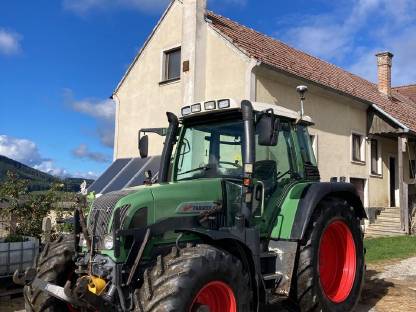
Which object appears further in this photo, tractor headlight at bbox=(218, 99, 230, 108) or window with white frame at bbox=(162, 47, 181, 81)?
window with white frame at bbox=(162, 47, 181, 81)

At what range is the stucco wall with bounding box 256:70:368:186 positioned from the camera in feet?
45.5

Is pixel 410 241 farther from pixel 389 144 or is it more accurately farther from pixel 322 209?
pixel 322 209

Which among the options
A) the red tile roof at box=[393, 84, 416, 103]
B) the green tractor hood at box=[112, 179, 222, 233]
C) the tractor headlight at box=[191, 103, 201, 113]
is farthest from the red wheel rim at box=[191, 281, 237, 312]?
the red tile roof at box=[393, 84, 416, 103]

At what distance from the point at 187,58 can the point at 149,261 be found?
10.8 metres

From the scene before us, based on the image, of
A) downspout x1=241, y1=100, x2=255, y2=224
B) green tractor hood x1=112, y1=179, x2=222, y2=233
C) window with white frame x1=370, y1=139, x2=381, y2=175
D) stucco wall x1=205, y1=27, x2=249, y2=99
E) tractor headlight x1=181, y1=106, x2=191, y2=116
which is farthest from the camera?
window with white frame x1=370, y1=139, x2=381, y2=175

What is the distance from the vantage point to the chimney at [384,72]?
2175 centimetres

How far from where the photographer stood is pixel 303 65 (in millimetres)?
15914

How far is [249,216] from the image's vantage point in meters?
4.85

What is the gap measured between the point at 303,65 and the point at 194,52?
12.6 ft

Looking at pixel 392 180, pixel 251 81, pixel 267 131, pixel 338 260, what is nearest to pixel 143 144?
pixel 267 131

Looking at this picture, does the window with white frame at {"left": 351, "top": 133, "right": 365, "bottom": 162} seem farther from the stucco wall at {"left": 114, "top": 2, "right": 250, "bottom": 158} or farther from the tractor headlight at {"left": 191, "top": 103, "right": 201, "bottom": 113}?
the tractor headlight at {"left": 191, "top": 103, "right": 201, "bottom": 113}

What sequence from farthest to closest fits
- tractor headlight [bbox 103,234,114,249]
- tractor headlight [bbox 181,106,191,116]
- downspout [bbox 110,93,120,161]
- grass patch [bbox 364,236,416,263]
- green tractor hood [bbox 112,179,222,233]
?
downspout [bbox 110,93,120,161], grass patch [bbox 364,236,416,263], tractor headlight [bbox 181,106,191,116], green tractor hood [bbox 112,179,222,233], tractor headlight [bbox 103,234,114,249]

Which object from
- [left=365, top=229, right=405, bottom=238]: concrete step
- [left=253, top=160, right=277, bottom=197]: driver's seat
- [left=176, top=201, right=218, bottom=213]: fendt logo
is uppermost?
[left=253, top=160, right=277, bottom=197]: driver's seat

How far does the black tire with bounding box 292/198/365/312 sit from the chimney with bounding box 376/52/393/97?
1710 centimetres
